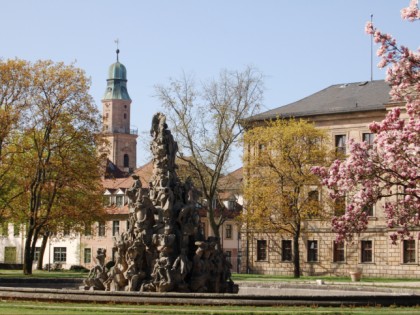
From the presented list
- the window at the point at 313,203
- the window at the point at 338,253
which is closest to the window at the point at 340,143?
the window at the point at 313,203

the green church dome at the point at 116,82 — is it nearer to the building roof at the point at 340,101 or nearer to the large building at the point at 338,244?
the building roof at the point at 340,101

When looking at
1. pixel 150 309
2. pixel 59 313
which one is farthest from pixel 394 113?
pixel 59 313

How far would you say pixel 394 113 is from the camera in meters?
29.1

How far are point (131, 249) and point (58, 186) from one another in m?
29.2

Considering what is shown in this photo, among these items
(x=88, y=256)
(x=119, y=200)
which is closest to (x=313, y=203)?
(x=119, y=200)

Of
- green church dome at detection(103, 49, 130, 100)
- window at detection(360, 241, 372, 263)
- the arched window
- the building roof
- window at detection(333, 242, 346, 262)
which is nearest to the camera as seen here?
window at detection(360, 241, 372, 263)

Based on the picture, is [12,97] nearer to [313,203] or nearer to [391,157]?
[313,203]

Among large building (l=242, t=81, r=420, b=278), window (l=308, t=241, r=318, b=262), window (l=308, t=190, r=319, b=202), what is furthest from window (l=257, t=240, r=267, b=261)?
window (l=308, t=190, r=319, b=202)

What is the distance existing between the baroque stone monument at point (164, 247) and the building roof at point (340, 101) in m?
35.3

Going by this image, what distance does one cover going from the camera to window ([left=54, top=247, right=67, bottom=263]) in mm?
99812

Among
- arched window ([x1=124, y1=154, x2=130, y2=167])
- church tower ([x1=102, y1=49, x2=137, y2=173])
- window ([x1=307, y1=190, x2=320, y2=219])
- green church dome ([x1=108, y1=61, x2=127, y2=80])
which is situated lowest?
window ([x1=307, y1=190, x2=320, y2=219])

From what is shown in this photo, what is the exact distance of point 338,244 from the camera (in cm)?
7300

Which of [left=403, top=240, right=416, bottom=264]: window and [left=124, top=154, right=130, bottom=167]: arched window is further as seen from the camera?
[left=124, top=154, right=130, bottom=167]: arched window

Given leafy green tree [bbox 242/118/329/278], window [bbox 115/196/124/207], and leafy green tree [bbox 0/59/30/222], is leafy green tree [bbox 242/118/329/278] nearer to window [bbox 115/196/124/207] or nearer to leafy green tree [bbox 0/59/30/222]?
leafy green tree [bbox 0/59/30/222]
